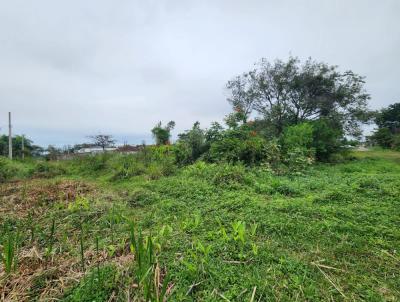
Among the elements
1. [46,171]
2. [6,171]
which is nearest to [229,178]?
[46,171]

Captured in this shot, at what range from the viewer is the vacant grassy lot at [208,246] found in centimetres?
154

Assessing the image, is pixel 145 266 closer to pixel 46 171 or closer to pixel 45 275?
pixel 45 275

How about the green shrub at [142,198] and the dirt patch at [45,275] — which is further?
the green shrub at [142,198]

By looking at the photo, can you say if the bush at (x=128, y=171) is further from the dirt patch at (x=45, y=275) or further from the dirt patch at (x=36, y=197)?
the dirt patch at (x=45, y=275)

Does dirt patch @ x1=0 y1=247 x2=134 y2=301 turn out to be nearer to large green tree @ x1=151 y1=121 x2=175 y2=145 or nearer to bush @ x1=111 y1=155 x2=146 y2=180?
bush @ x1=111 y1=155 x2=146 y2=180

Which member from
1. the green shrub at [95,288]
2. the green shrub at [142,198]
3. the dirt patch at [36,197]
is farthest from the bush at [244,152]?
the green shrub at [95,288]

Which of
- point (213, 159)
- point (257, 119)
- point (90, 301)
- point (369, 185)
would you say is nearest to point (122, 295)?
point (90, 301)

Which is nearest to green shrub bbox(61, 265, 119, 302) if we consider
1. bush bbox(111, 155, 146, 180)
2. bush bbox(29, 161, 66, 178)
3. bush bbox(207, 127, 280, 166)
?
bush bbox(111, 155, 146, 180)

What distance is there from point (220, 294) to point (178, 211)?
5.92 ft

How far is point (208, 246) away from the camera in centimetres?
196

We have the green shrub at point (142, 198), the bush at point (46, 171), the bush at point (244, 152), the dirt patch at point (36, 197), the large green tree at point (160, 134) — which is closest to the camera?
the dirt patch at point (36, 197)

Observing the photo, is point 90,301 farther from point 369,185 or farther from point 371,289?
point 369,185

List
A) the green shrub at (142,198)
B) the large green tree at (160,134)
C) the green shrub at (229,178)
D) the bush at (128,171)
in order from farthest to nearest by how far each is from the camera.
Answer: the large green tree at (160,134) < the bush at (128,171) < the green shrub at (229,178) < the green shrub at (142,198)

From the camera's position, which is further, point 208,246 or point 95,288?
point 208,246
